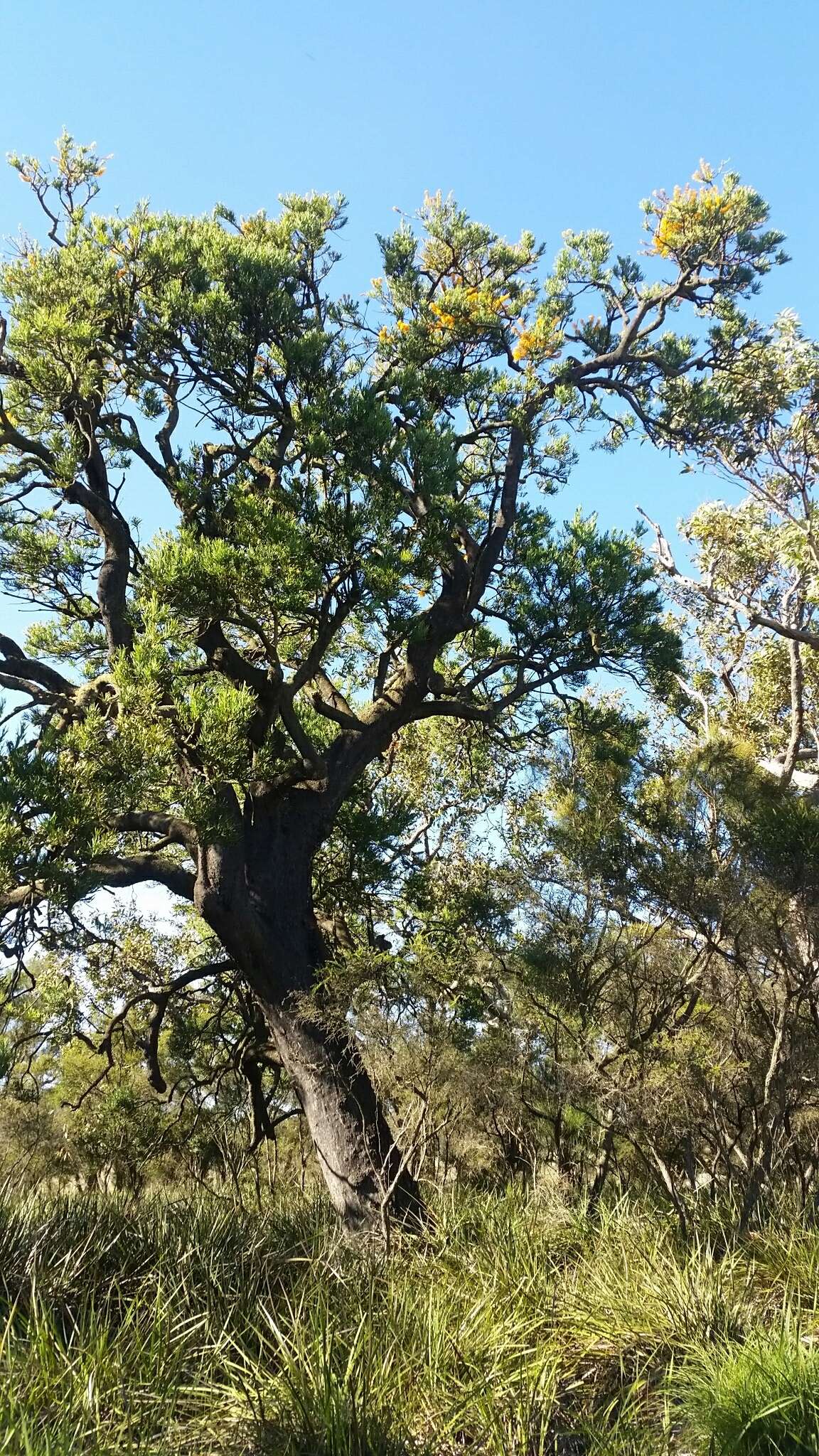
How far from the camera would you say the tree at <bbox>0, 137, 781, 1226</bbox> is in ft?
21.4

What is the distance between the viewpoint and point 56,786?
Answer: 5836 mm

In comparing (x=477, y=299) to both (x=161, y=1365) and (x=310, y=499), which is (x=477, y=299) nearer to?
(x=310, y=499)

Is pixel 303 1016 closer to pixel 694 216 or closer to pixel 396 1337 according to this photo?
pixel 396 1337

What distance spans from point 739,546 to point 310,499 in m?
6.22

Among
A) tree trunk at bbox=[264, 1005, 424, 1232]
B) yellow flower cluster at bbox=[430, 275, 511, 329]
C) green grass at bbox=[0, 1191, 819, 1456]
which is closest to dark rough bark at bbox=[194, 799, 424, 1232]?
tree trunk at bbox=[264, 1005, 424, 1232]

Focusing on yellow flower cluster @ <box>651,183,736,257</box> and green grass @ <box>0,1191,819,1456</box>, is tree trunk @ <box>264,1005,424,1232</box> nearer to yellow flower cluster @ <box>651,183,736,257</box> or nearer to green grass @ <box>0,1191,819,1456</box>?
green grass @ <box>0,1191,819,1456</box>

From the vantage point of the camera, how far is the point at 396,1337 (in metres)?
4.64

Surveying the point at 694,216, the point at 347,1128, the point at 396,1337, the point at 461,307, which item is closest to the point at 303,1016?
the point at 347,1128

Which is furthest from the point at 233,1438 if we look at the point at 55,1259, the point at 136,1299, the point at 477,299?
the point at 477,299

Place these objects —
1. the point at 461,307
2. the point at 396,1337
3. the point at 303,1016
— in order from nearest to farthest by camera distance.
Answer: the point at 396,1337
the point at 303,1016
the point at 461,307

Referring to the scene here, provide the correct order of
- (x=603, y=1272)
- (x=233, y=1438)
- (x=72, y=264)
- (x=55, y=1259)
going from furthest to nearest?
(x=72, y=264), (x=603, y=1272), (x=55, y=1259), (x=233, y=1438)

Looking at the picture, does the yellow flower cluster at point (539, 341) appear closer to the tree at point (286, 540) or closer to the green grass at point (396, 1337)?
the tree at point (286, 540)

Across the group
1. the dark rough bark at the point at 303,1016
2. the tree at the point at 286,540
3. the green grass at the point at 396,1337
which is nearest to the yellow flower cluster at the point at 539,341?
the tree at the point at 286,540

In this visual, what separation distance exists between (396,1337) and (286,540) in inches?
183
